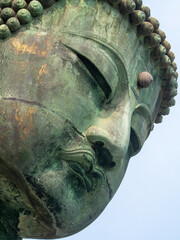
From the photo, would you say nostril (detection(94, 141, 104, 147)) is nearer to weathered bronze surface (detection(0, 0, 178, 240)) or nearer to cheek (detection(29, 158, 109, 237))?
weathered bronze surface (detection(0, 0, 178, 240))

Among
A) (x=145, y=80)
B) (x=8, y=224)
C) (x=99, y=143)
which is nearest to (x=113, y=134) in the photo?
(x=99, y=143)

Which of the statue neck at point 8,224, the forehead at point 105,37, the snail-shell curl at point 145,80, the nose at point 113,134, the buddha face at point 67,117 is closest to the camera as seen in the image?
the buddha face at point 67,117

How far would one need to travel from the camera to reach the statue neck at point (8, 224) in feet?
19.6

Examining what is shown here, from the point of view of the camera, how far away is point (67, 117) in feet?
18.8

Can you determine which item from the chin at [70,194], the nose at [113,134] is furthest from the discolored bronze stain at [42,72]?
the chin at [70,194]

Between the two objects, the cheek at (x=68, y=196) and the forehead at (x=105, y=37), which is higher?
the forehead at (x=105, y=37)

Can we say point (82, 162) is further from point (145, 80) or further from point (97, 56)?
point (145, 80)

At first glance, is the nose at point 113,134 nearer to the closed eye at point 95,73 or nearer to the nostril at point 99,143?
the nostril at point 99,143

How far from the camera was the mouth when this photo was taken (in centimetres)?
572

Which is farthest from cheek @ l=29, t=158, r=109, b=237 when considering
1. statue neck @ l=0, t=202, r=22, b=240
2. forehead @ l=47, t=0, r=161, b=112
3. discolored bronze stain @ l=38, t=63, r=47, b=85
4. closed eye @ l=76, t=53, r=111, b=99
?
forehead @ l=47, t=0, r=161, b=112

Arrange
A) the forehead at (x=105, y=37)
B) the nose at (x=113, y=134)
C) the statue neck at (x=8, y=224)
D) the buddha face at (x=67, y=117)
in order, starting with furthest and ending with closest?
the forehead at (x=105, y=37) → the statue neck at (x=8, y=224) → the nose at (x=113, y=134) → the buddha face at (x=67, y=117)

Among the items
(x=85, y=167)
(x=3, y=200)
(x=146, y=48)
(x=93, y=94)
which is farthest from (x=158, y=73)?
(x=3, y=200)

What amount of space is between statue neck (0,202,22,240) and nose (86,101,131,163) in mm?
959

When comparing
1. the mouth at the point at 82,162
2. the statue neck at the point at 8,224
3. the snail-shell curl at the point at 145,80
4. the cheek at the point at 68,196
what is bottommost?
the statue neck at the point at 8,224
